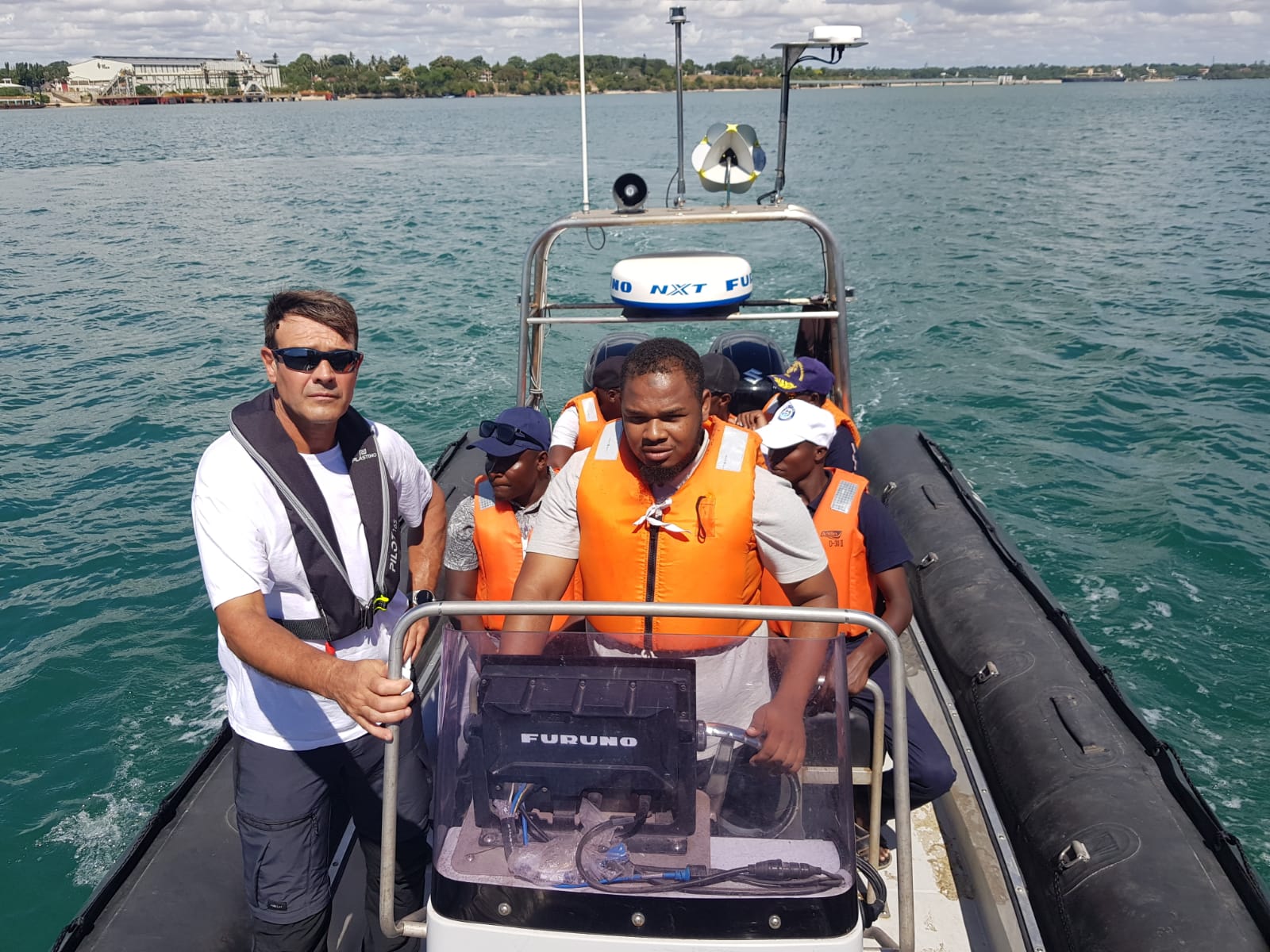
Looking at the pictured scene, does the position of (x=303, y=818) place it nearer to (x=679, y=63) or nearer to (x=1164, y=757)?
(x=1164, y=757)

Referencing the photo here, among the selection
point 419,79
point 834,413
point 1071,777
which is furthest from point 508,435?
point 419,79

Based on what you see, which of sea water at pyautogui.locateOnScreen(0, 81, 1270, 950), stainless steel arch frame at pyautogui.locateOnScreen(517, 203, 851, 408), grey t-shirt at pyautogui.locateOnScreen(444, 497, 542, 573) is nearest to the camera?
grey t-shirt at pyautogui.locateOnScreen(444, 497, 542, 573)

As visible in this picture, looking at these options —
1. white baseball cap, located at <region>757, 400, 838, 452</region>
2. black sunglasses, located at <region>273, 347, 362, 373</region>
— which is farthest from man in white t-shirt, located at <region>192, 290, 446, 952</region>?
white baseball cap, located at <region>757, 400, 838, 452</region>

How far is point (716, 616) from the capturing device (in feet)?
5.71

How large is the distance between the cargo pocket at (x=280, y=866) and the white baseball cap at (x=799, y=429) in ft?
5.08

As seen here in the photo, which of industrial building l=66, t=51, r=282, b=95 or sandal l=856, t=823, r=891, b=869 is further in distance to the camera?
industrial building l=66, t=51, r=282, b=95

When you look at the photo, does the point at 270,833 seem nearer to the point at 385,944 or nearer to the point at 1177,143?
the point at 385,944

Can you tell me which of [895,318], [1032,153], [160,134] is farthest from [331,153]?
[895,318]

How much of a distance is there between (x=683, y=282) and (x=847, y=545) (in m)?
1.90

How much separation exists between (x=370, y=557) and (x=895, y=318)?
37.5ft

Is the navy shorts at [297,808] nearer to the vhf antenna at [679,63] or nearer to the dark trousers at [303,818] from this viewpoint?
the dark trousers at [303,818]

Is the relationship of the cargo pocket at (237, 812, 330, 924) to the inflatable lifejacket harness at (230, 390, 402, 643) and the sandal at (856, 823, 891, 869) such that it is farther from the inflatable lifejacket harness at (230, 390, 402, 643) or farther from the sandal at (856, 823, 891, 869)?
the sandal at (856, 823, 891, 869)

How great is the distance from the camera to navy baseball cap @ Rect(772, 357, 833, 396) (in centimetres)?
370

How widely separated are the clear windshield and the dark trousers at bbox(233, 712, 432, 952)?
55 centimetres
